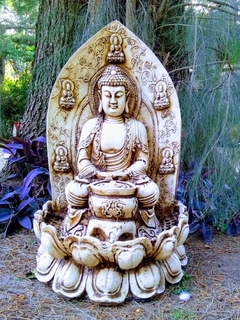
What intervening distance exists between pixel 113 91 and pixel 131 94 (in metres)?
0.12

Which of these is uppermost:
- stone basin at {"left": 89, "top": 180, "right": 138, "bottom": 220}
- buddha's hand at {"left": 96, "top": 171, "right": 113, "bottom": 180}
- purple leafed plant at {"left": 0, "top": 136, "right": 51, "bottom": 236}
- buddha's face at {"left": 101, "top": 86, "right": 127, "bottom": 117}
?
buddha's face at {"left": 101, "top": 86, "right": 127, "bottom": 117}

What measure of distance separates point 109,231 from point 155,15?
4.38 feet

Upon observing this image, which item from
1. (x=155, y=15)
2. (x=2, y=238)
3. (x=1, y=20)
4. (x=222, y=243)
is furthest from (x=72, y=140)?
(x=1, y=20)

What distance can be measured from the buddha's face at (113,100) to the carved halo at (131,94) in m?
0.06

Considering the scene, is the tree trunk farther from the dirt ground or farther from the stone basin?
the stone basin

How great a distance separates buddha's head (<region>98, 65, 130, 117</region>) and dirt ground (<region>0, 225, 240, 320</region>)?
83 cm

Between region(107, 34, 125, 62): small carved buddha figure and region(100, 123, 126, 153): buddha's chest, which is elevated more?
region(107, 34, 125, 62): small carved buddha figure

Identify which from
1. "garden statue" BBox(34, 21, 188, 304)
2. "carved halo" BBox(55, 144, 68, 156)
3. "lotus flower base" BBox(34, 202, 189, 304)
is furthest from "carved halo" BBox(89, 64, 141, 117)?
"lotus flower base" BBox(34, 202, 189, 304)

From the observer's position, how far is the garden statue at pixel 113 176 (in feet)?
4.82

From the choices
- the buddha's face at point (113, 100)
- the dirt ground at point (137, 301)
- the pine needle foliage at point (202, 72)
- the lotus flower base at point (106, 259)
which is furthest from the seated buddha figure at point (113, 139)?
the dirt ground at point (137, 301)

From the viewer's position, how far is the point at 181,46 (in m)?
2.12

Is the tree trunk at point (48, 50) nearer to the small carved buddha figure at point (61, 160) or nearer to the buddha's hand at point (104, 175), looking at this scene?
the small carved buddha figure at point (61, 160)

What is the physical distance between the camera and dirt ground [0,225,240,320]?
4.62 feet

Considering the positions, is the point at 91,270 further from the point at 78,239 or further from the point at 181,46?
the point at 181,46
